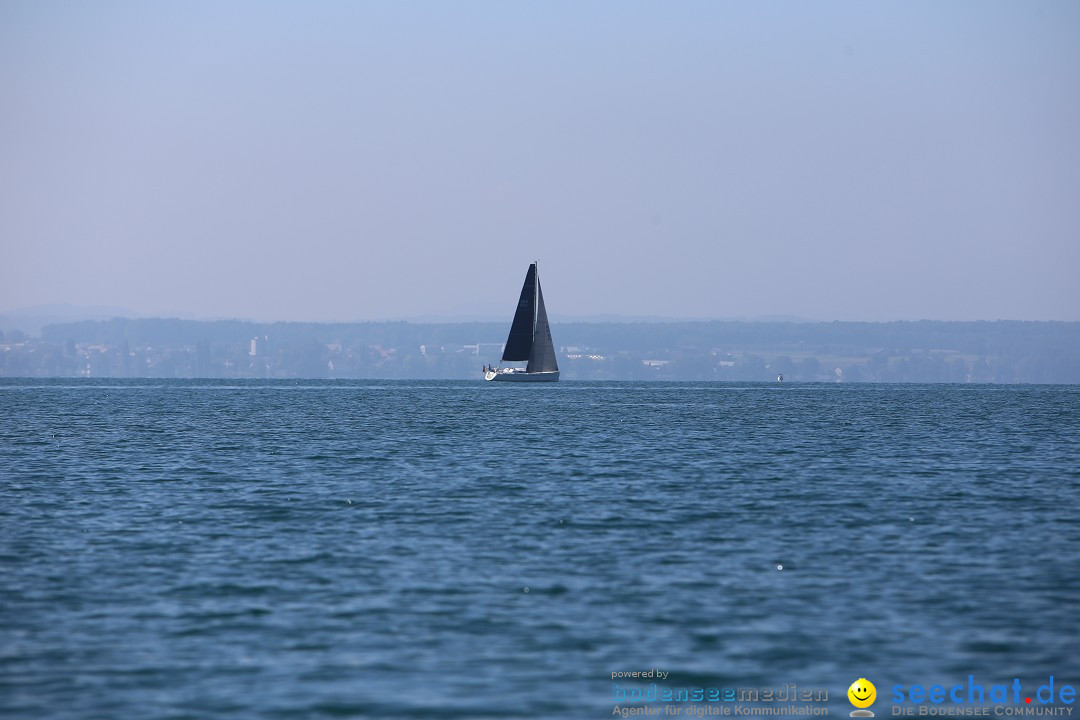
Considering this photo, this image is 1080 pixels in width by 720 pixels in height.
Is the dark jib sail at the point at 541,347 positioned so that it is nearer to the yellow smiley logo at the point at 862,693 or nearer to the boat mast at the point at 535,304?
the boat mast at the point at 535,304

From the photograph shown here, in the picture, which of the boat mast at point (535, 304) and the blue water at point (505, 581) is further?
the boat mast at point (535, 304)

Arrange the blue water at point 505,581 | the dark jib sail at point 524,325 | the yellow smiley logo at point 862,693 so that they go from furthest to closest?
the dark jib sail at point 524,325, the blue water at point 505,581, the yellow smiley logo at point 862,693

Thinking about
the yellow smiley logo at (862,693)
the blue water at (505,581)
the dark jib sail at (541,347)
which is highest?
the dark jib sail at (541,347)

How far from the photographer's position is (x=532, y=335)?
183 metres

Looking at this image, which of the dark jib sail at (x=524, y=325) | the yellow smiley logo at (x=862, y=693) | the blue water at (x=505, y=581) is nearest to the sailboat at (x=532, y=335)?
the dark jib sail at (x=524, y=325)

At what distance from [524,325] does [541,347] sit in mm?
7654

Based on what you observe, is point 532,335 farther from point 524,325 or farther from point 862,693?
point 862,693

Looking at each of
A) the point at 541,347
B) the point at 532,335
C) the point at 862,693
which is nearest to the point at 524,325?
the point at 532,335

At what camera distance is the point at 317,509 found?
37.3m

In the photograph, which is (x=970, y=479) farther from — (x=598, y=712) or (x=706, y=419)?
(x=706, y=419)

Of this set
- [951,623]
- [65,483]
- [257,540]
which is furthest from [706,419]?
[951,623]

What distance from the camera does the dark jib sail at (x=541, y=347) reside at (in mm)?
182625

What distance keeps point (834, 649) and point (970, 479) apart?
30692mm

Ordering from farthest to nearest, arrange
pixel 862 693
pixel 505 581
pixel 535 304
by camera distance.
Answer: pixel 535 304, pixel 505 581, pixel 862 693
